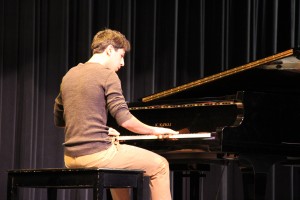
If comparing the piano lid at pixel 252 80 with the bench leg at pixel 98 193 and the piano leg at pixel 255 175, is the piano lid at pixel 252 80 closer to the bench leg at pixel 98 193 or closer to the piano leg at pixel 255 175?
the piano leg at pixel 255 175

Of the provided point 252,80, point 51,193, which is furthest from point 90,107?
point 252,80

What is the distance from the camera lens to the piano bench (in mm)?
3365

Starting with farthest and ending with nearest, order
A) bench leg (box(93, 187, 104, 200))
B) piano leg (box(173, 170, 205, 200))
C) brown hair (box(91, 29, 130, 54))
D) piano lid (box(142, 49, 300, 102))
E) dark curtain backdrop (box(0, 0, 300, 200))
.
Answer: dark curtain backdrop (box(0, 0, 300, 200)) → piano leg (box(173, 170, 205, 200)) → piano lid (box(142, 49, 300, 102)) → brown hair (box(91, 29, 130, 54)) → bench leg (box(93, 187, 104, 200))

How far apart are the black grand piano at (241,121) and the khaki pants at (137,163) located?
1.08ft

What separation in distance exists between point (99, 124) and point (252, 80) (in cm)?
121

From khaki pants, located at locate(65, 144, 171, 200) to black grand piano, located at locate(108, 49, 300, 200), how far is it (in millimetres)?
328

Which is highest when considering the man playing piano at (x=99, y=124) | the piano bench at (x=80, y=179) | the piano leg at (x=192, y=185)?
the man playing piano at (x=99, y=124)

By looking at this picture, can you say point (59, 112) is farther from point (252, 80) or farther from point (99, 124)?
point (252, 80)

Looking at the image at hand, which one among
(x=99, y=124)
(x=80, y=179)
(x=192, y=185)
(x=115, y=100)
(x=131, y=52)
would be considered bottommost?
(x=192, y=185)

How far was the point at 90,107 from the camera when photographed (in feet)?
11.4

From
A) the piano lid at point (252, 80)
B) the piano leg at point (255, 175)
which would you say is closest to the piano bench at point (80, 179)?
the piano leg at point (255, 175)

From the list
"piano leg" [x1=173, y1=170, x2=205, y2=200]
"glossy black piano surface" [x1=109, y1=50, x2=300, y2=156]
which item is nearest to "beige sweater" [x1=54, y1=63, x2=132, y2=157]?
"glossy black piano surface" [x1=109, y1=50, x2=300, y2=156]

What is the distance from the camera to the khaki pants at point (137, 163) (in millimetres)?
3506

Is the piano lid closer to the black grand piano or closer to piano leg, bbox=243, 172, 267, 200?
the black grand piano
